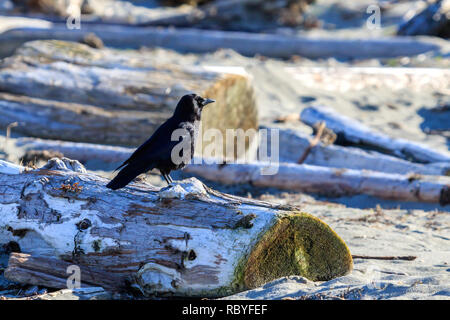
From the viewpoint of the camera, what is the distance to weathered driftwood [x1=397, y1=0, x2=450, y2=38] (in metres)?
13.7

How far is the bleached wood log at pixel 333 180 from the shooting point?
6059 mm

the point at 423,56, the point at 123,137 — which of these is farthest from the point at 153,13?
the point at 123,137

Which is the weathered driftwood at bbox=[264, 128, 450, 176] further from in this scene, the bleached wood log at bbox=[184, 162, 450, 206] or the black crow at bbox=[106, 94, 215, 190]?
the black crow at bbox=[106, 94, 215, 190]

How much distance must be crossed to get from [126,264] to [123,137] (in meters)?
3.80

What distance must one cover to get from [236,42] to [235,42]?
0.07 feet

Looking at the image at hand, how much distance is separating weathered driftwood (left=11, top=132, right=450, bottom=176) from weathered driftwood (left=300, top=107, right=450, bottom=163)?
219 millimetres

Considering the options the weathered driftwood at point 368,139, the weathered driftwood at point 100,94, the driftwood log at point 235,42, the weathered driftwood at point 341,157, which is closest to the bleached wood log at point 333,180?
the weathered driftwood at point 341,157

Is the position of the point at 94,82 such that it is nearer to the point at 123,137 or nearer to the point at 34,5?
the point at 123,137

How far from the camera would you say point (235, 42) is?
12797 mm

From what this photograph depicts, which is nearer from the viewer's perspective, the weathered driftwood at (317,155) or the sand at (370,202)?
the sand at (370,202)

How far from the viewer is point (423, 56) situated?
472 inches

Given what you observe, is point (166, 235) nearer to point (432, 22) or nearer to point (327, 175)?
point (327, 175)

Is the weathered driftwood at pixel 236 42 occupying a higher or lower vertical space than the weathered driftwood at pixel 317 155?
higher

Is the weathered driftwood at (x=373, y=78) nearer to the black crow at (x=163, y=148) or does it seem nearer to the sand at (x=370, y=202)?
the sand at (x=370, y=202)
